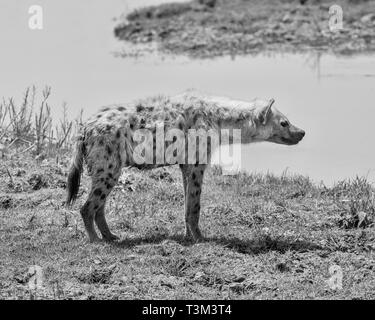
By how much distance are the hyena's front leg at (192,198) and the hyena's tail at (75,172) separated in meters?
0.76

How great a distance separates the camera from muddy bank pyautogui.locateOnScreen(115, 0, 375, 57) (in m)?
18.4

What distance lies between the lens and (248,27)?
1928cm

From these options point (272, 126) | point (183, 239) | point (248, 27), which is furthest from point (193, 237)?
point (248, 27)

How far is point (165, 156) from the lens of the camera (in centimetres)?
773

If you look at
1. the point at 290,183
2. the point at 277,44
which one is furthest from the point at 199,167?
the point at 277,44

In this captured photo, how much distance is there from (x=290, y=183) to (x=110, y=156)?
7.76 feet

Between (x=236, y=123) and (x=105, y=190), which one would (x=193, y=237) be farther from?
(x=236, y=123)

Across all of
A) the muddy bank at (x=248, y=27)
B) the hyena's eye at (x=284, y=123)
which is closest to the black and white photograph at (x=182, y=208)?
the hyena's eye at (x=284, y=123)

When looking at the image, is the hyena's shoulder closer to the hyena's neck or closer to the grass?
the hyena's neck

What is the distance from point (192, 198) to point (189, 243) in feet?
1.28

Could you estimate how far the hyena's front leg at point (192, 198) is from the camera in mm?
7703

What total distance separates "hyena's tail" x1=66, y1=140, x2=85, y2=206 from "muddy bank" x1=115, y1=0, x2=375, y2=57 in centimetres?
1048
